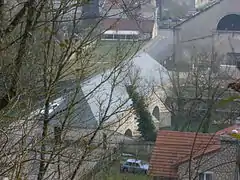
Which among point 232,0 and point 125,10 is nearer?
point 125,10

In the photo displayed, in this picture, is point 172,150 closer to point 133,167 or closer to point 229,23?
point 133,167

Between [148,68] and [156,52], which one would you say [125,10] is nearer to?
[148,68]

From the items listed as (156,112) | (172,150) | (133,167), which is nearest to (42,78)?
(172,150)

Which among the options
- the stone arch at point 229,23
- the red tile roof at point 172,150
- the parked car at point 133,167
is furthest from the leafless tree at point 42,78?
the stone arch at point 229,23

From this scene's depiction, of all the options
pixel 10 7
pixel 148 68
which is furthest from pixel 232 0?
pixel 10 7

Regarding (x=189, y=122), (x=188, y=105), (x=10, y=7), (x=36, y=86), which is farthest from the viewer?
(x=188, y=105)

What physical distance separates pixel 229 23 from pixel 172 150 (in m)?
8.74

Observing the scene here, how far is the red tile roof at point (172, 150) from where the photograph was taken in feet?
20.9

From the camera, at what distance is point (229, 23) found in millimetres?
14930

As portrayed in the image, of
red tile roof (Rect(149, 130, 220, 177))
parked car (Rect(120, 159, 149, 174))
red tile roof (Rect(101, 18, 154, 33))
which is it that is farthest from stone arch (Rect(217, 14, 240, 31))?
red tile roof (Rect(149, 130, 220, 177))

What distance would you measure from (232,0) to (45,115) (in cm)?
1259

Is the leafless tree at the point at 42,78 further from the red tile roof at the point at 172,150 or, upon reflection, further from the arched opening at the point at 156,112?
the arched opening at the point at 156,112

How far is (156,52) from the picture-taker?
14977 mm

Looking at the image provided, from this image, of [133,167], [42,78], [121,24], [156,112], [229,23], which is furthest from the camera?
[229,23]
